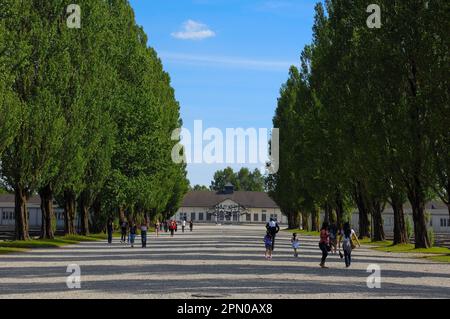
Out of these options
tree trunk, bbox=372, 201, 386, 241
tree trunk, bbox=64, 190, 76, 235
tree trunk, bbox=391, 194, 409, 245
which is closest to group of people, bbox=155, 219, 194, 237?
tree trunk, bbox=64, 190, 76, 235

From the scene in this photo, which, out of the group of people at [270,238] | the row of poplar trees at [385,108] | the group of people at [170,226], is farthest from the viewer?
the group of people at [170,226]

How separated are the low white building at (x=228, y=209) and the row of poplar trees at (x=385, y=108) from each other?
12434 cm

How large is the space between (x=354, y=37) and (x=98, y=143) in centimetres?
1820

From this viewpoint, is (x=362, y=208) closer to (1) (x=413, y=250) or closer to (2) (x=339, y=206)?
(2) (x=339, y=206)

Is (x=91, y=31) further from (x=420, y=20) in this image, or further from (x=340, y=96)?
(x=420, y=20)

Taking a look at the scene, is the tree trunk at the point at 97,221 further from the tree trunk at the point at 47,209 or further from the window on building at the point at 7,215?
the window on building at the point at 7,215

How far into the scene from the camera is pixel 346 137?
151ft

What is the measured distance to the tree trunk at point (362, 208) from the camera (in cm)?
5409

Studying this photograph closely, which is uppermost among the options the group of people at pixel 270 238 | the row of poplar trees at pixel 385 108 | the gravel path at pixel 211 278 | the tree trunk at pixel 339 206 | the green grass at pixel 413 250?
the row of poplar trees at pixel 385 108

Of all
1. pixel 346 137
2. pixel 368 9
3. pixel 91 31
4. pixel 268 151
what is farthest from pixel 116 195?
pixel 268 151

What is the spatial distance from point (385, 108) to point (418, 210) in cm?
610

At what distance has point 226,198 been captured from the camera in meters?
186

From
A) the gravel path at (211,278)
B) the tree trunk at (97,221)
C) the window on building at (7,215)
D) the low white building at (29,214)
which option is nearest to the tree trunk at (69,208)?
the tree trunk at (97,221)

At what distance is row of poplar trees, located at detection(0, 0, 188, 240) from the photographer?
40500 mm
